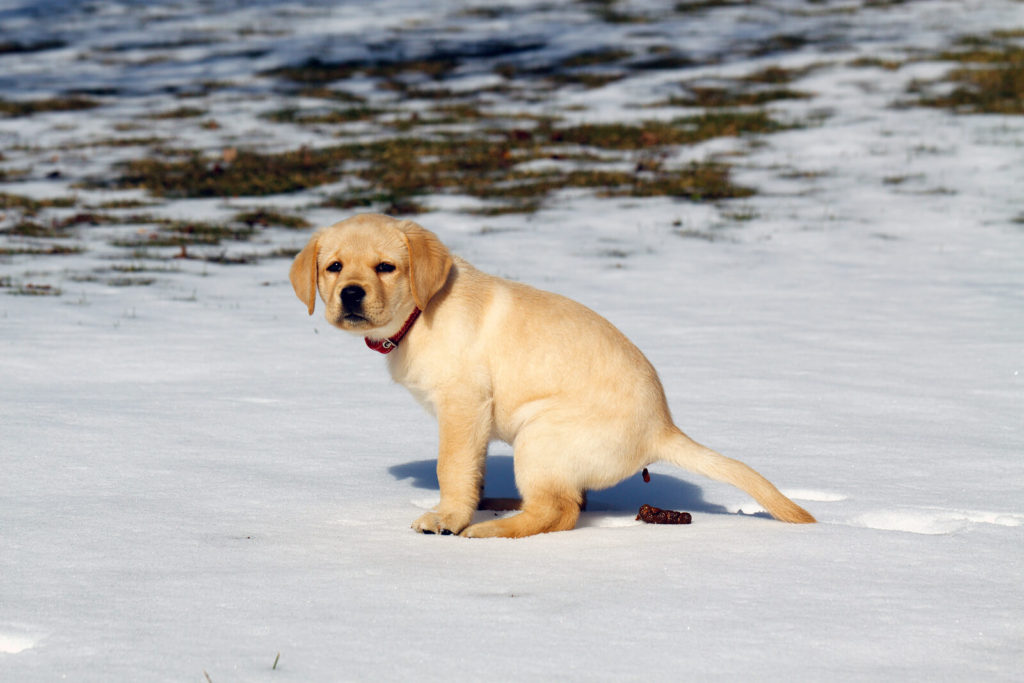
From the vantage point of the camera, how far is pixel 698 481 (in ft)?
16.9

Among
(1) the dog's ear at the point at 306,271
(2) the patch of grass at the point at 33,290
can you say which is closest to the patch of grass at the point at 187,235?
(2) the patch of grass at the point at 33,290

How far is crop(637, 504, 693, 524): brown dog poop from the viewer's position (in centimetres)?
412

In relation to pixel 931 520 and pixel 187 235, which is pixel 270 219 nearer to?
pixel 187 235

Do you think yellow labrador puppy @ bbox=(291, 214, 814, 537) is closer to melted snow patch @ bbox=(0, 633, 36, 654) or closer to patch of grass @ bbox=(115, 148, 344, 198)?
melted snow patch @ bbox=(0, 633, 36, 654)

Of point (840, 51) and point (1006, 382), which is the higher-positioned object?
point (840, 51)

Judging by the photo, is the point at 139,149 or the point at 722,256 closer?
the point at 722,256

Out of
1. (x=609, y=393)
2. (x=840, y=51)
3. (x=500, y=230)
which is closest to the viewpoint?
(x=609, y=393)

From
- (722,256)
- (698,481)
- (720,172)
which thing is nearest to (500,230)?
(722,256)

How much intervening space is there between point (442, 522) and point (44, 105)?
57.8ft

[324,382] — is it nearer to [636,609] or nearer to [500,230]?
[636,609]

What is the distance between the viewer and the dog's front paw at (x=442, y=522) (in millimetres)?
3986

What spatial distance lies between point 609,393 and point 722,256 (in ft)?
22.1

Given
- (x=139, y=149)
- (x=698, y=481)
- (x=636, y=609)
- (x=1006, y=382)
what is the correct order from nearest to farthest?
(x=636, y=609) → (x=698, y=481) → (x=1006, y=382) → (x=139, y=149)

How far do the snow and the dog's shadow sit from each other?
2 cm
